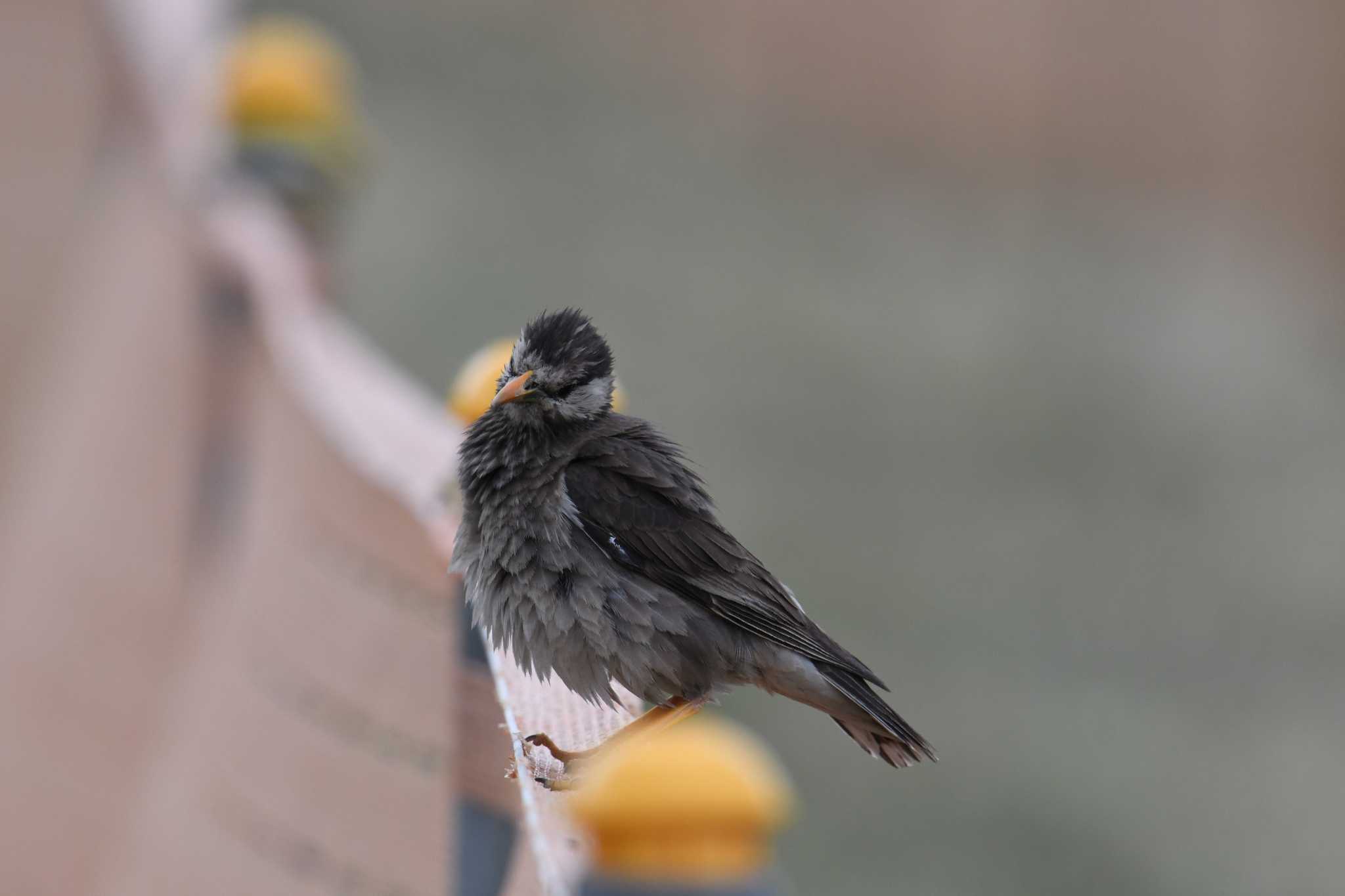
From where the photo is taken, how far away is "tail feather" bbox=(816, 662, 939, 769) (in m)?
2.42

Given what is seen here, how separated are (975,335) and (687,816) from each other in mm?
19958

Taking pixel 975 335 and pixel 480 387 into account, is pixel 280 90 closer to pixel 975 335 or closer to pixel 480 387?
pixel 480 387

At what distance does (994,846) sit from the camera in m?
13.1

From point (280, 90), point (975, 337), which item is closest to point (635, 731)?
point (280, 90)

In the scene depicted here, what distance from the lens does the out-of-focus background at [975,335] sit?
1400 cm

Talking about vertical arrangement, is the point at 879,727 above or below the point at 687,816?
above

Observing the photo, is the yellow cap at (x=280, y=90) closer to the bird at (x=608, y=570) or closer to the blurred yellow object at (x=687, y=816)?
the bird at (x=608, y=570)

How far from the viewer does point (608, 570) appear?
102 inches

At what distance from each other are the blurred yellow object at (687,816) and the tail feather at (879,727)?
923mm

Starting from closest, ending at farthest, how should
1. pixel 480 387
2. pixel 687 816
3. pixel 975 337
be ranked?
pixel 687 816, pixel 480 387, pixel 975 337

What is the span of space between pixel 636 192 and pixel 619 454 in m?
19.9

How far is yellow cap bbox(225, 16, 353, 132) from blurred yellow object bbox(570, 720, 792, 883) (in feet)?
18.5

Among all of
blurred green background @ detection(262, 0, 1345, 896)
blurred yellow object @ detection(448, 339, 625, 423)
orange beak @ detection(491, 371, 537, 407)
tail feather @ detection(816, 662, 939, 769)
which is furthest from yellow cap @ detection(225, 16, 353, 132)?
blurred green background @ detection(262, 0, 1345, 896)

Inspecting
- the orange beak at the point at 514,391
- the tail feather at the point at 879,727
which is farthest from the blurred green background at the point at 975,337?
the orange beak at the point at 514,391
